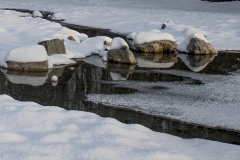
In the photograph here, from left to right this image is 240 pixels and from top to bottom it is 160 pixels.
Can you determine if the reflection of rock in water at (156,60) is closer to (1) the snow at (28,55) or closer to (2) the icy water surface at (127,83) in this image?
(2) the icy water surface at (127,83)

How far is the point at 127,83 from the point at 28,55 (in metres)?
2.96

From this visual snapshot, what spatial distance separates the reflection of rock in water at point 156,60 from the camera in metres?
13.7

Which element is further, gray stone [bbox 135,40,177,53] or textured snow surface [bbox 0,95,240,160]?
gray stone [bbox 135,40,177,53]

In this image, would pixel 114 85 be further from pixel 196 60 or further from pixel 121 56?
pixel 196 60

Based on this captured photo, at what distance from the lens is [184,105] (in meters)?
9.04

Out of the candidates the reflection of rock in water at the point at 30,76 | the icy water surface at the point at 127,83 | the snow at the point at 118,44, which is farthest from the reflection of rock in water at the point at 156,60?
the reflection of rock in water at the point at 30,76

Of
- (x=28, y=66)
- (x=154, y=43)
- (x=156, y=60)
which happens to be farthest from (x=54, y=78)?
(x=154, y=43)

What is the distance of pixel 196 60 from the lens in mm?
14688

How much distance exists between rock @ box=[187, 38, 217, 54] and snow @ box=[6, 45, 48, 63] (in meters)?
6.17

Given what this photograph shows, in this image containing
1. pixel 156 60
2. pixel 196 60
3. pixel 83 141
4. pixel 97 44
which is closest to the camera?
pixel 83 141

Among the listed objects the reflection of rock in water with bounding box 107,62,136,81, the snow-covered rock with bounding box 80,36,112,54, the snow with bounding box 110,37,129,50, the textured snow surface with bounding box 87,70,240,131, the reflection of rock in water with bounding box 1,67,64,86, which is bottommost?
the textured snow surface with bounding box 87,70,240,131

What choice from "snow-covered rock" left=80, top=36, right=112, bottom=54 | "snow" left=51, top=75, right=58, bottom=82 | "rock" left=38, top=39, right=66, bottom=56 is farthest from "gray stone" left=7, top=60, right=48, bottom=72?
"snow-covered rock" left=80, top=36, right=112, bottom=54

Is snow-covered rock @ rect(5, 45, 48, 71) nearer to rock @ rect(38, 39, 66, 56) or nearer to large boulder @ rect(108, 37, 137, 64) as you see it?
rock @ rect(38, 39, 66, 56)

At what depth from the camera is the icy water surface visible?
305 inches
